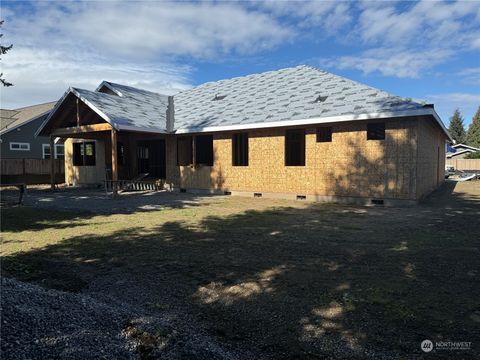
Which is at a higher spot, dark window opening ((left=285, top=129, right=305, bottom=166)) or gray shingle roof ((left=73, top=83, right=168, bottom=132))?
gray shingle roof ((left=73, top=83, right=168, bottom=132))

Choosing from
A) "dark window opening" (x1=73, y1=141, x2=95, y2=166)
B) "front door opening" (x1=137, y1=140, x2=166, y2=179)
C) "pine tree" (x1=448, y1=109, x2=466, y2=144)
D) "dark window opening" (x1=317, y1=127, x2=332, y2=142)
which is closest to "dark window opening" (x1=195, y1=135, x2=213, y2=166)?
Answer: "front door opening" (x1=137, y1=140, x2=166, y2=179)

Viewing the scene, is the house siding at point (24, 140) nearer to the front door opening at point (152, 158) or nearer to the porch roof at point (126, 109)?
the porch roof at point (126, 109)

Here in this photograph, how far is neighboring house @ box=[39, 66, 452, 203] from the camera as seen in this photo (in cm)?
1284

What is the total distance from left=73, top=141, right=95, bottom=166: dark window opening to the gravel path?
63.9ft

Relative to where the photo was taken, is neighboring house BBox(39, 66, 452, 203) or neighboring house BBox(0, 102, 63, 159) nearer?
neighboring house BBox(39, 66, 452, 203)

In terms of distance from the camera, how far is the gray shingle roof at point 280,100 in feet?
44.3

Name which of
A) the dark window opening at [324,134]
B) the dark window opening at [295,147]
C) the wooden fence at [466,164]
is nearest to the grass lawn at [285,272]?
the dark window opening at [324,134]

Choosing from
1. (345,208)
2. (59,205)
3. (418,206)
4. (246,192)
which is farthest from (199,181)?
(418,206)

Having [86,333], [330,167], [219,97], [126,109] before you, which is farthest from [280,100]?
[86,333]

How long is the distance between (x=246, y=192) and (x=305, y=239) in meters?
8.91

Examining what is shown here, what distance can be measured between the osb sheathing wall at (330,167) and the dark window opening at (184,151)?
2.34ft

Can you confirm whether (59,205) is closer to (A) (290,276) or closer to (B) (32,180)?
(A) (290,276)

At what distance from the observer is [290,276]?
17.1ft

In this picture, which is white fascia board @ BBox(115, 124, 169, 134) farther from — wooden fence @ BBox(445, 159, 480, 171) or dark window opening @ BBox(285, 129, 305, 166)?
wooden fence @ BBox(445, 159, 480, 171)
